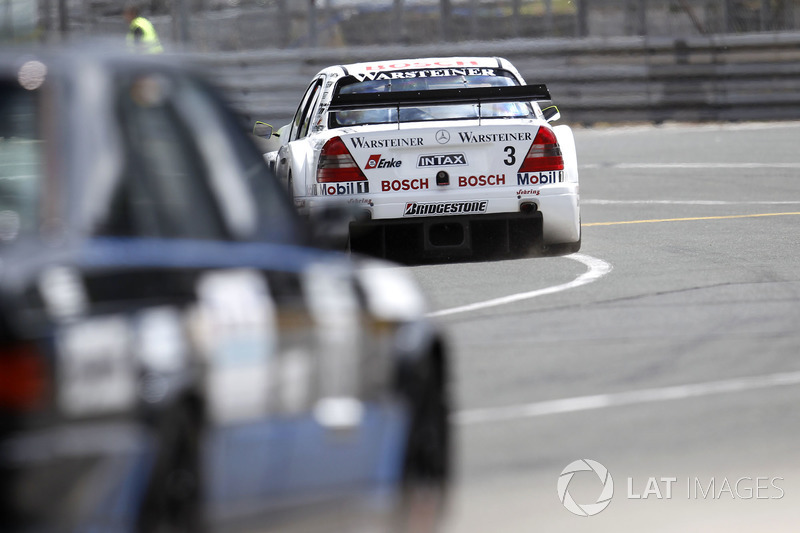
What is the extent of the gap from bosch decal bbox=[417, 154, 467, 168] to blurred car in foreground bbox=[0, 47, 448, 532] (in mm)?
6383

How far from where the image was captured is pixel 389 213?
34.4 ft

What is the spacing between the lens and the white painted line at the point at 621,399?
615 centimetres

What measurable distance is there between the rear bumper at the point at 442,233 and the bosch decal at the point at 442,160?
0.37m

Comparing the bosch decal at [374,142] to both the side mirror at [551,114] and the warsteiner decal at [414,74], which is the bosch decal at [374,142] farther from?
the side mirror at [551,114]

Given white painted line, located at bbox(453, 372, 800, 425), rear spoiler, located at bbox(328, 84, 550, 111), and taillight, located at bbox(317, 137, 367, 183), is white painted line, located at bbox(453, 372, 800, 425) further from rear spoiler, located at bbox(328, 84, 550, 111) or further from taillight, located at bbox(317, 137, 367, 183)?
taillight, located at bbox(317, 137, 367, 183)

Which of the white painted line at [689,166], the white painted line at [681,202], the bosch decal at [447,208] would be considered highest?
the bosch decal at [447,208]

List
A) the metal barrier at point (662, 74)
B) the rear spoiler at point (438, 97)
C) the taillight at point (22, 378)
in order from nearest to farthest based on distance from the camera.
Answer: the taillight at point (22, 378), the rear spoiler at point (438, 97), the metal barrier at point (662, 74)

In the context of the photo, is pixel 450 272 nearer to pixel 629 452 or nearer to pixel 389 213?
pixel 389 213

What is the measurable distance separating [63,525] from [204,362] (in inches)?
20.7

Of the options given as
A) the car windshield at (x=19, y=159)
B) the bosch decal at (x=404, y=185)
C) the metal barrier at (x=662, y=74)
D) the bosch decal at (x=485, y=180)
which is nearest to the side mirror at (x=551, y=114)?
the bosch decal at (x=485, y=180)

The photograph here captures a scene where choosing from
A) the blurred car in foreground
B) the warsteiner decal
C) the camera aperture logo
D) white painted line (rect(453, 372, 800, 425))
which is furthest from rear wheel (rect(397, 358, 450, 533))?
the warsteiner decal

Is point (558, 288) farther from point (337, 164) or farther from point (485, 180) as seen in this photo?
point (337, 164)

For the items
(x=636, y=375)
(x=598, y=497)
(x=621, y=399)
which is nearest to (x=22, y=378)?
(x=598, y=497)

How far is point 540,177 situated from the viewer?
10.7 metres
